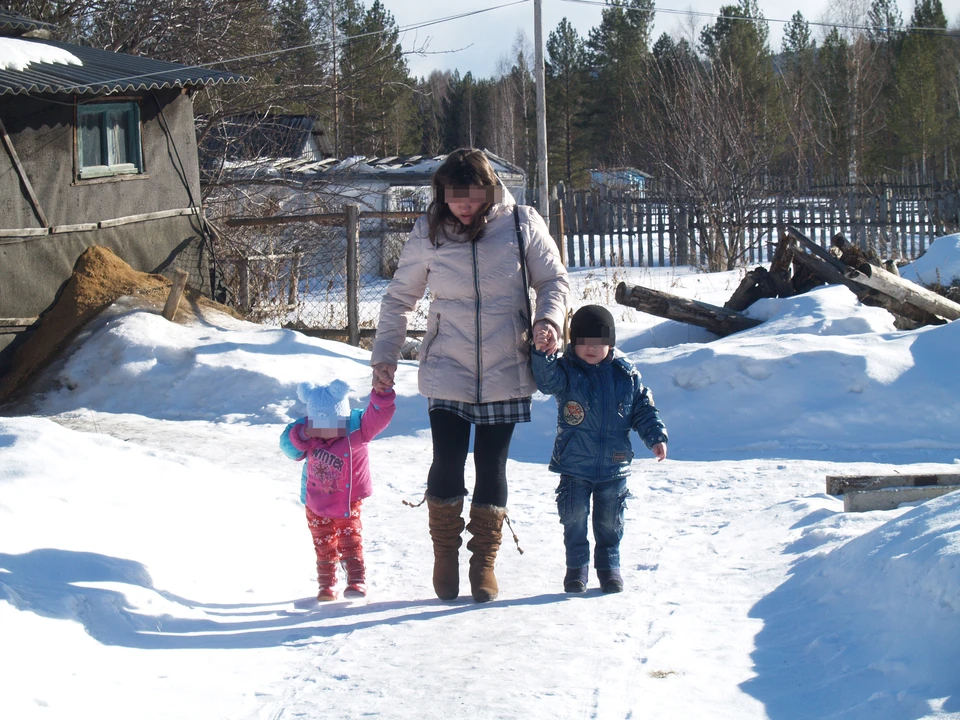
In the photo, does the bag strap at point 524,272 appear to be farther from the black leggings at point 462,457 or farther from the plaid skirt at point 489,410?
the black leggings at point 462,457

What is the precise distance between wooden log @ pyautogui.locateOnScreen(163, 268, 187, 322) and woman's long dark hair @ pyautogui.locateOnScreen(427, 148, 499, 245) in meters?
6.02

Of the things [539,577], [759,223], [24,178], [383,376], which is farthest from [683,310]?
[759,223]

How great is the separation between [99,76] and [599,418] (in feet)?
23.2

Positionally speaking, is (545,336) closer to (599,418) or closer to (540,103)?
(599,418)

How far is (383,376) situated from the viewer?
3.77 metres

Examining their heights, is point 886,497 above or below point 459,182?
below

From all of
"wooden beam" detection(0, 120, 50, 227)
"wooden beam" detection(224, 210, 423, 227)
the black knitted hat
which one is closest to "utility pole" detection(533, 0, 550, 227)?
"wooden beam" detection(224, 210, 423, 227)

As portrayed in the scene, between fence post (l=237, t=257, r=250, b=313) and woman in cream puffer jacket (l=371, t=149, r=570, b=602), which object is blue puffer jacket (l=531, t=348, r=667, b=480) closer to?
woman in cream puffer jacket (l=371, t=149, r=570, b=602)

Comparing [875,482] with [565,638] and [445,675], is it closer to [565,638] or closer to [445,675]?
[565,638]

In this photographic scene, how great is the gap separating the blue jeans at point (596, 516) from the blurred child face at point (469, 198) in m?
1.07

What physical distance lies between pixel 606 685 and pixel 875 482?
2383mm

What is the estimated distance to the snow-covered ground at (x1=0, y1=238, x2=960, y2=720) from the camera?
9.41 ft

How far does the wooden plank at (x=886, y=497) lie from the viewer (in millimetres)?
4586

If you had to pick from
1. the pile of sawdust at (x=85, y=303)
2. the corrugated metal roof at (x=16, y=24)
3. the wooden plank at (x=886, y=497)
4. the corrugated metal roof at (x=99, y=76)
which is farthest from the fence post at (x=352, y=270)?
the wooden plank at (x=886, y=497)
